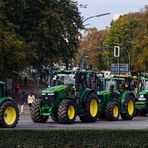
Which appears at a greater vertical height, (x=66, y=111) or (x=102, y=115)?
(x=66, y=111)

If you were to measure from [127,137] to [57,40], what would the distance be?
1537 inches

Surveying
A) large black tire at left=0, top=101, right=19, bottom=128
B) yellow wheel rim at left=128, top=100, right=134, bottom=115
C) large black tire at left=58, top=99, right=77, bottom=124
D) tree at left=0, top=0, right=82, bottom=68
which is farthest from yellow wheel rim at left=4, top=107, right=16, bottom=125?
tree at left=0, top=0, right=82, bottom=68

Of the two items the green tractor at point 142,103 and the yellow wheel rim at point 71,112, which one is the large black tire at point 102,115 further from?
the green tractor at point 142,103

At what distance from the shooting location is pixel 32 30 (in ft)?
177

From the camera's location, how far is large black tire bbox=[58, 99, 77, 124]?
92.9 ft

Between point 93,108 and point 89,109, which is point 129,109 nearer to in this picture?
point 93,108

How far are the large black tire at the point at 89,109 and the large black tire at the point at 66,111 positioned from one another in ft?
3.99

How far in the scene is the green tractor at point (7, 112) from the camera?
80.0 feet

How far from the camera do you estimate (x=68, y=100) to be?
28.8 meters

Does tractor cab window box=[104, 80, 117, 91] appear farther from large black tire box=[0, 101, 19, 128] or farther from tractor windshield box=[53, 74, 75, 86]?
large black tire box=[0, 101, 19, 128]

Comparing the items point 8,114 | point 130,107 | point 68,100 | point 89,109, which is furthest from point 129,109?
point 8,114

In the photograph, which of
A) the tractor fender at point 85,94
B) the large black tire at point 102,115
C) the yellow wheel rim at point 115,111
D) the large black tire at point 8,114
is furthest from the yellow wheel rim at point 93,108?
the large black tire at point 8,114

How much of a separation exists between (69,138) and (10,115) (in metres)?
8.24

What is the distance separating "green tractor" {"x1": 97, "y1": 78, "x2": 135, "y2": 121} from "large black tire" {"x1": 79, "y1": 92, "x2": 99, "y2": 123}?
1.53m
